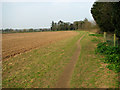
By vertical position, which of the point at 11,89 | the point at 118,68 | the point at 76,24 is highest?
the point at 76,24

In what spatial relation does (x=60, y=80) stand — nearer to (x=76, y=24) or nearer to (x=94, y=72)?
(x=94, y=72)

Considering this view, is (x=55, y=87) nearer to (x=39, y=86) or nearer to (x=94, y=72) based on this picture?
(x=39, y=86)

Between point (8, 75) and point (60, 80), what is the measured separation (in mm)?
2875

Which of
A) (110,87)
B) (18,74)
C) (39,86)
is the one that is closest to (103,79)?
(110,87)

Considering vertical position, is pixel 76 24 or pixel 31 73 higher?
pixel 76 24

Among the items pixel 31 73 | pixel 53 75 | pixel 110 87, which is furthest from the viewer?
pixel 31 73

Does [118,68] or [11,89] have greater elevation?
[118,68]

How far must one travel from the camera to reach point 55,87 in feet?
14.4

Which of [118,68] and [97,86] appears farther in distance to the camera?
[118,68]

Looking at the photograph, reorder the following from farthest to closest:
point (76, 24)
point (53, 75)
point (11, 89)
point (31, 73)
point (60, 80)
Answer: point (76, 24) < point (31, 73) < point (53, 75) < point (60, 80) < point (11, 89)

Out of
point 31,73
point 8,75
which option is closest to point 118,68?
point 31,73

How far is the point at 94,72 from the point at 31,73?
10.4 feet

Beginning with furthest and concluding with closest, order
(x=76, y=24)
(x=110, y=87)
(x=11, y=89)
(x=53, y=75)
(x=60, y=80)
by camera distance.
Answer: (x=76, y=24) < (x=53, y=75) < (x=60, y=80) < (x=11, y=89) < (x=110, y=87)

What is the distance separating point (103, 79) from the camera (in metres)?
4.82
